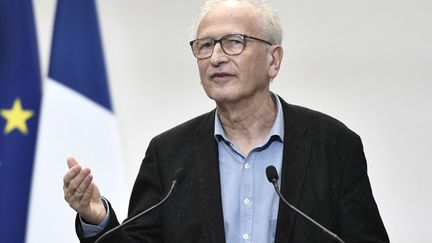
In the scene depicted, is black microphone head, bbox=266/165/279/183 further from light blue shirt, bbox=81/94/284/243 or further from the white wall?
the white wall

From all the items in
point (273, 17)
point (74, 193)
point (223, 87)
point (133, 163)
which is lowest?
point (133, 163)

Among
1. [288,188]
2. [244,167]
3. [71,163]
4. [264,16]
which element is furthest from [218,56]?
[71,163]

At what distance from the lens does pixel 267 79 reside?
2252mm

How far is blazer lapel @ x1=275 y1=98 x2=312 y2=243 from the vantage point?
1.95 m


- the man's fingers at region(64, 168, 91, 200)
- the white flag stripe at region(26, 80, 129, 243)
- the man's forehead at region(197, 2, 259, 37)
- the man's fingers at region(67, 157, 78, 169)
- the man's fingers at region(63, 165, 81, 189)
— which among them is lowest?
the white flag stripe at region(26, 80, 129, 243)

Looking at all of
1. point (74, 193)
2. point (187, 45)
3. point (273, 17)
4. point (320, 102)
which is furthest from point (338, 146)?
point (187, 45)

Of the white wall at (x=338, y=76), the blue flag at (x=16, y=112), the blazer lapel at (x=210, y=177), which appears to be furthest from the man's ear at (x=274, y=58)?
the blue flag at (x=16, y=112)

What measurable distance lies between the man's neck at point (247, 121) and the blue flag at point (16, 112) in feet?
4.57

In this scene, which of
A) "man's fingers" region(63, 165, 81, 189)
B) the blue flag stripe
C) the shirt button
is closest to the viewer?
"man's fingers" region(63, 165, 81, 189)

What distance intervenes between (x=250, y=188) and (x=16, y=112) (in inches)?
63.7

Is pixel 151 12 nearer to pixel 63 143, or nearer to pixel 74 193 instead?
pixel 63 143

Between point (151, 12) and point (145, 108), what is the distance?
1.60 feet

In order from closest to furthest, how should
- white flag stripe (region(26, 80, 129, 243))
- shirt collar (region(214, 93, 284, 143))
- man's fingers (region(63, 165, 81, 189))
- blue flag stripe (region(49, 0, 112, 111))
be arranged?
man's fingers (region(63, 165, 81, 189))
shirt collar (region(214, 93, 284, 143))
white flag stripe (region(26, 80, 129, 243))
blue flag stripe (region(49, 0, 112, 111))

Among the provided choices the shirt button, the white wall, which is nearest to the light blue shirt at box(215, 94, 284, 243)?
the shirt button
